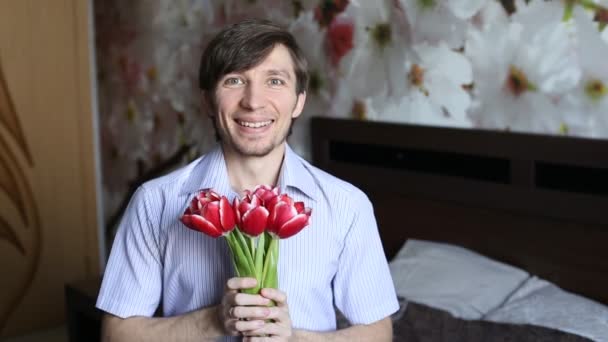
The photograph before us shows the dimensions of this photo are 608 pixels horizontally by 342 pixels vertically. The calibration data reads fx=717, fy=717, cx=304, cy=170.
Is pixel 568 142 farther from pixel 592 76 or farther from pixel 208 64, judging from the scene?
pixel 208 64

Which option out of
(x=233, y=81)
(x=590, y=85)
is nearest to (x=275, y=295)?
(x=233, y=81)

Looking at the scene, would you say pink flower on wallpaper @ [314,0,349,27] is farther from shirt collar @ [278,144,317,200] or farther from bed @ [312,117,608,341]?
shirt collar @ [278,144,317,200]

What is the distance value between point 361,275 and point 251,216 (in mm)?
324

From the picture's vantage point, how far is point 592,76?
220 centimetres

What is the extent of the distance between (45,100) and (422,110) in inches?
72.3

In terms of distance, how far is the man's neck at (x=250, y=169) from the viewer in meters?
1.32

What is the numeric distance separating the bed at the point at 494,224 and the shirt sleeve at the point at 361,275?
0.82m

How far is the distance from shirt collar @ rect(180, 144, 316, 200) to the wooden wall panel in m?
2.31

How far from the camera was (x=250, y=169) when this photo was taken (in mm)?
1326

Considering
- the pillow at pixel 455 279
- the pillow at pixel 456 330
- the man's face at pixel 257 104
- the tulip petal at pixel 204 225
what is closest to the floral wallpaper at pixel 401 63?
the pillow at pixel 455 279

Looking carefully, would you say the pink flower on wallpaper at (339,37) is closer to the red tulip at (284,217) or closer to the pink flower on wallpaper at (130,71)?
the pink flower on wallpaper at (130,71)

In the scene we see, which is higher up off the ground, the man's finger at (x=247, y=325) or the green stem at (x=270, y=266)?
the green stem at (x=270, y=266)

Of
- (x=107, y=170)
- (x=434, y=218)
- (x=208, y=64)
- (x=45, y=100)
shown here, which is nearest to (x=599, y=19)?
(x=434, y=218)

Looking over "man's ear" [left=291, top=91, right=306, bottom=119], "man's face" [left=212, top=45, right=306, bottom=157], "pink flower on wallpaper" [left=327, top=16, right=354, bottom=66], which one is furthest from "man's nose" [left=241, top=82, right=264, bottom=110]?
"pink flower on wallpaper" [left=327, top=16, right=354, bottom=66]
